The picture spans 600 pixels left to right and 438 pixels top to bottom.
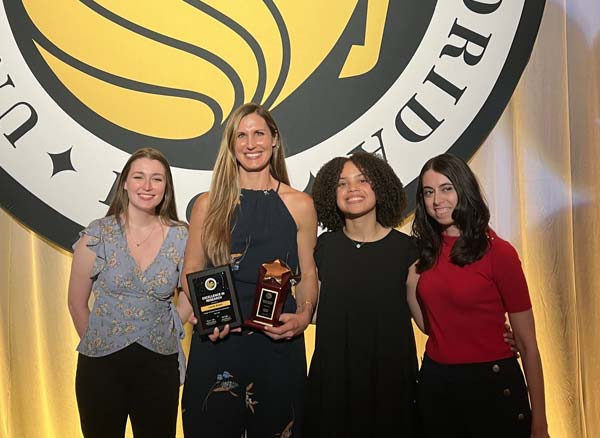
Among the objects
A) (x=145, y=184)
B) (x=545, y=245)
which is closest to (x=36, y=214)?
(x=145, y=184)

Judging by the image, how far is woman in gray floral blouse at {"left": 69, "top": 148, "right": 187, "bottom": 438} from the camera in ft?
6.16

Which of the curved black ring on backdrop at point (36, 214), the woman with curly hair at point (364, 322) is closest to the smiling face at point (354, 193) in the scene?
the woman with curly hair at point (364, 322)

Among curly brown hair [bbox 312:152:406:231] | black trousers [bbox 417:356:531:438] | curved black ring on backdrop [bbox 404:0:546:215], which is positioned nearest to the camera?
black trousers [bbox 417:356:531:438]

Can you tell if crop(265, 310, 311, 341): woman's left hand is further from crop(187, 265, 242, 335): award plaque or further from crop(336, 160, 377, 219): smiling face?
crop(336, 160, 377, 219): smiling face

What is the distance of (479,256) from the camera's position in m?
1.75

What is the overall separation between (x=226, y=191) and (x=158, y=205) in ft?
1.04

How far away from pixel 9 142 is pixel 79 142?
1.00 feet

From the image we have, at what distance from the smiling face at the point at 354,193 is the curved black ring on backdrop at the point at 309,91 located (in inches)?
31.3

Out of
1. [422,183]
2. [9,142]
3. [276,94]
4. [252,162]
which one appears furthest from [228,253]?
[9,142]

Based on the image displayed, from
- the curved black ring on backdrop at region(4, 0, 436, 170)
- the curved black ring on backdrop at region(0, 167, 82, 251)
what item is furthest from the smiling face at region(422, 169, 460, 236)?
the curved black ring on backdrop at region(0, 167, 82, 251)

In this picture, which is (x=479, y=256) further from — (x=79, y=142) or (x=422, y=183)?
(x=79, y=142)

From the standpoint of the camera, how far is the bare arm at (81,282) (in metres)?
1.97

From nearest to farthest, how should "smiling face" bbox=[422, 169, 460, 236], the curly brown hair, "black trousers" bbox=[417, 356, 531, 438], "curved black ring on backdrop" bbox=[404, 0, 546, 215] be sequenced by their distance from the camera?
"black trousers" bbox=[417, 356, 531, 438] < "smiling face" bbox=[422, 169, 460, 236] < the curly brown hair < "curved black ring on backdrop" bbox=[404, 0, 546, 215]

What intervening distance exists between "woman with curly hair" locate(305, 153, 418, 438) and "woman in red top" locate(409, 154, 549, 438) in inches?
3.0
